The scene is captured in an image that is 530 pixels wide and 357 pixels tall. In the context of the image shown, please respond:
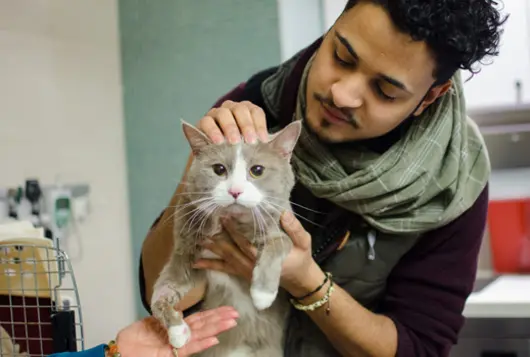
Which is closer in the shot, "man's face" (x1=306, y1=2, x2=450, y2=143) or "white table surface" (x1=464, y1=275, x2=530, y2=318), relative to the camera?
"man's face" (x1=306, y1=2, x2=450, y2=143)

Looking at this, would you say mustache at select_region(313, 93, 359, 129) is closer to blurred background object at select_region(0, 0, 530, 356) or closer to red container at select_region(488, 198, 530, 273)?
blurred background object at select_region(0, 0, 530, 356)

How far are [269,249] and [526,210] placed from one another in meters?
1.47

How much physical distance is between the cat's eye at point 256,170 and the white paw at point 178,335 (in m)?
0.27

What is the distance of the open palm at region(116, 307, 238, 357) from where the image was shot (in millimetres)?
965

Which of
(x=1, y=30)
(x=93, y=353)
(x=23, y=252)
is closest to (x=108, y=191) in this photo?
(x=1, y=30)

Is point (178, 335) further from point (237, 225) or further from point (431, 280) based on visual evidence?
point (431, 280)

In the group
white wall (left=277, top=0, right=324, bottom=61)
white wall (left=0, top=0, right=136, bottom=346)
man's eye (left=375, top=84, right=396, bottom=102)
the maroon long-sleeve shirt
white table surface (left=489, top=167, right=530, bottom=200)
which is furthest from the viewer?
white table surface (left=489, top=167, right=530, bottom=200)

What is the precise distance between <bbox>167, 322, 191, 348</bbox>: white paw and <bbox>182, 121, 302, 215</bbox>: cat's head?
20cm

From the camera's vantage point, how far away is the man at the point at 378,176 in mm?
975

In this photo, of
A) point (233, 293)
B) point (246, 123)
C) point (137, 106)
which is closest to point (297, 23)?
point (137, 106)

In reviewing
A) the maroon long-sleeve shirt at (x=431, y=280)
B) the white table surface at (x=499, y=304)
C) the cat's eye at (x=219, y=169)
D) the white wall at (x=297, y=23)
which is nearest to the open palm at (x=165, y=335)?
the cat's eye at (x=219, y=169)

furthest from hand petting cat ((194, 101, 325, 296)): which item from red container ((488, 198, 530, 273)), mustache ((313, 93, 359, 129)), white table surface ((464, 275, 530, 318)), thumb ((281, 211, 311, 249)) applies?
red container ((488, 198, 530, 273))

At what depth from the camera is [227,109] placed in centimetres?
100

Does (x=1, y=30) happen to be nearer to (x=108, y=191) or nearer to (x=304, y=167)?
(x=108, y=191)
